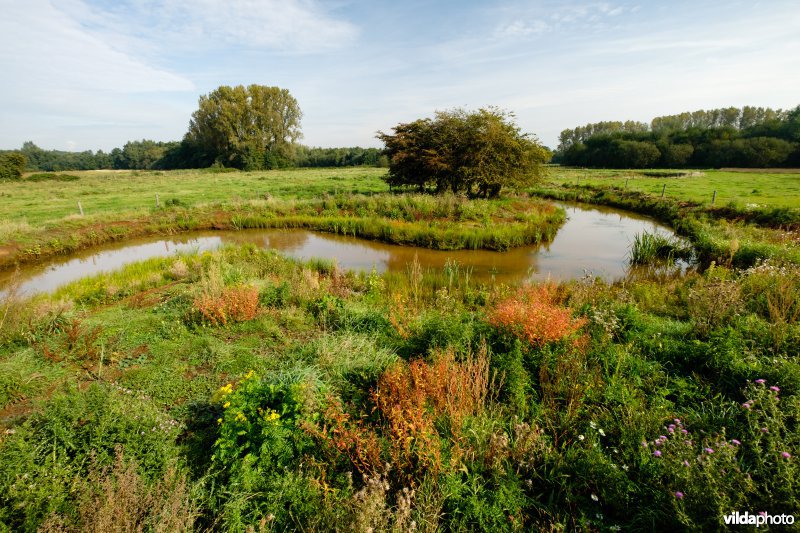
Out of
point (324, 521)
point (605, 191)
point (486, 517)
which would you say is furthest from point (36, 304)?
point (605, 191)

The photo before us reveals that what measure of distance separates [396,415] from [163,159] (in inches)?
3945

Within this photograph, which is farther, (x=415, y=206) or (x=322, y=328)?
(x=415, y=206)

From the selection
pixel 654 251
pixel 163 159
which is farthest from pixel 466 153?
pixel 163 159

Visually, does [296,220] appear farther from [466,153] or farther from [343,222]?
[466,153]

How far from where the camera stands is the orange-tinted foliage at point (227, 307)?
674 cm

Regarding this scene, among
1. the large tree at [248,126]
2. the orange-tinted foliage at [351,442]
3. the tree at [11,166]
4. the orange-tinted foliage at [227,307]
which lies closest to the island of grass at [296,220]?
the orange-tinted foliage at [227,307]

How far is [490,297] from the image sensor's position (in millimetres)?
8531

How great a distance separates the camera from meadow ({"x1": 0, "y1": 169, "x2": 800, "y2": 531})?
9.29 ft

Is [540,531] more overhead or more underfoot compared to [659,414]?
more underfoot

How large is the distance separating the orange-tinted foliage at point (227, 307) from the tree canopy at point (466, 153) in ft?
54.4

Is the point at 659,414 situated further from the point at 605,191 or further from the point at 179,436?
the point at 605,191

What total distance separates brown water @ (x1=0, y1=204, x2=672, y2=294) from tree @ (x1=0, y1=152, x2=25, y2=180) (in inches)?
1926

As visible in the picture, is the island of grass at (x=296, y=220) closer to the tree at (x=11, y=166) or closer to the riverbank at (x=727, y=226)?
the riverbank at (x=727, y=226)

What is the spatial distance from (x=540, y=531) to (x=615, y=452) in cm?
Result: 122
